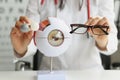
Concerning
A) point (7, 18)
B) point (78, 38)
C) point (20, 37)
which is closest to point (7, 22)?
point (7, 18)

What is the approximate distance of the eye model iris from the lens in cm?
68

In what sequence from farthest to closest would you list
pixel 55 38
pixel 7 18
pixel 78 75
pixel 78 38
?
1. pixel 7 18
2. pixel 78 38
3. pixel 78 75
4. pixel 55 38

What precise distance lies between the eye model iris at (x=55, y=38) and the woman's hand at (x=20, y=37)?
6 centimetres

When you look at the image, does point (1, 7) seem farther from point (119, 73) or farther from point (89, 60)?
point (119, 73)

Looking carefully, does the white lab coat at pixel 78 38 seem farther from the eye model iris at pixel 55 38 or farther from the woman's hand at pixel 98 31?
the eye model iris at pixel 55 38

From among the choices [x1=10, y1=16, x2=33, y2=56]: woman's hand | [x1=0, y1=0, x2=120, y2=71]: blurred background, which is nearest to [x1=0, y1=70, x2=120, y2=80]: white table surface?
[x1=10, y1=16, x2=33, y2=56]: woman's hand

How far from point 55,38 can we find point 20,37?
0.12m

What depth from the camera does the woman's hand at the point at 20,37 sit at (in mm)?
704

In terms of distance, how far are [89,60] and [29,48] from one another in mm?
241

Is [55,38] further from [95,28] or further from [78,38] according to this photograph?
[78,38]

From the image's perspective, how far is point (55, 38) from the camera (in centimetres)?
68

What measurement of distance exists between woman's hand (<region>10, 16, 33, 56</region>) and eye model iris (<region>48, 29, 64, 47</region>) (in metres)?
0.06

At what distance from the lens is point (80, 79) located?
75 centimetres

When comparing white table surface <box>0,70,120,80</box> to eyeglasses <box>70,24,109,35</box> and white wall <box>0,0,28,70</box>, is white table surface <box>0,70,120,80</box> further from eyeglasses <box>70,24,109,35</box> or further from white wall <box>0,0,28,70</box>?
white wall <box>0,0,28,70</box>
